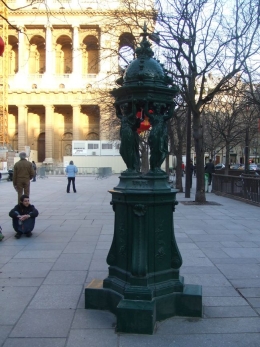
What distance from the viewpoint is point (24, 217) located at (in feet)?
26.6

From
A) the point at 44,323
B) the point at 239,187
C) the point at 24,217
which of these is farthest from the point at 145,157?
the point at 44,323

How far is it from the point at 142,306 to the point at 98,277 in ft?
6.14

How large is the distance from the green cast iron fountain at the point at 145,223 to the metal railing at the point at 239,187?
11827 mm

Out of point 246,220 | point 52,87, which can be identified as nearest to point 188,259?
point 246,220

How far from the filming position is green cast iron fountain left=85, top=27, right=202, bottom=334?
381cm

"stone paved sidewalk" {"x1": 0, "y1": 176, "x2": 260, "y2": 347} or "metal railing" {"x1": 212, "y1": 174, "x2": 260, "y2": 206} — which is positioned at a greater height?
"metal railing" {"x1": 212, "y1": 174, "x2": 260, "y2": 206}

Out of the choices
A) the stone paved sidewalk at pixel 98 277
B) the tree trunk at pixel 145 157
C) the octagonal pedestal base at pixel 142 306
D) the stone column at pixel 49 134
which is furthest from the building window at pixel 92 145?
the octagonal pedestal base at pixel 142 306

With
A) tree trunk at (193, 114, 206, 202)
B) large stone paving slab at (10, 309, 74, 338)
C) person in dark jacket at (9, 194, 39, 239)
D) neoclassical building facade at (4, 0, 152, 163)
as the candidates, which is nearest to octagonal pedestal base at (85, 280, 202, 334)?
large stone paving slab at (10, 309, 74, 338)

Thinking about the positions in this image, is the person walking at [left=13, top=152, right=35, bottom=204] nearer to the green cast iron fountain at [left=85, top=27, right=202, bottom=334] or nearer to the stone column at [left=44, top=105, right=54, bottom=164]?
the green cast iron fountain at [left=85, top=27, right=202, bottom=334]

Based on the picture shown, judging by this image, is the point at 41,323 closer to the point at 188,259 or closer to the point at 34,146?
the point at 188,259

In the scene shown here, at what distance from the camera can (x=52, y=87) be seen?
6256 cm

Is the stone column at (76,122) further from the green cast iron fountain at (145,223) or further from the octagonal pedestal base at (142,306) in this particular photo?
the octagonal pedestal base at (142,306)

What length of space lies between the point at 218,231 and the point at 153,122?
5.95 m

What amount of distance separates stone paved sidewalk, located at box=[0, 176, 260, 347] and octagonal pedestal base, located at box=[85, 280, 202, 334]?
84 millimetres
